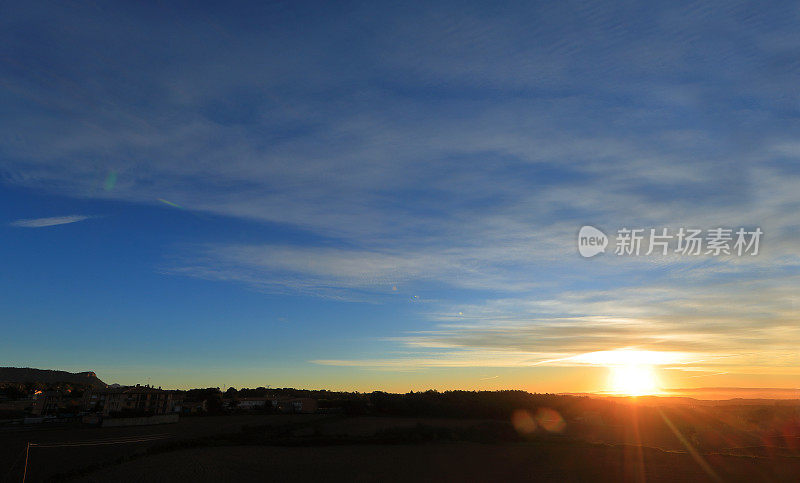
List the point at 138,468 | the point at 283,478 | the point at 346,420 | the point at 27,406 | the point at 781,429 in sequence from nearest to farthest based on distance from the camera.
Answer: the point at 283,478 → the point at 138,468 → the point at 346,420 → the point at 781,429 → the point at 27,406

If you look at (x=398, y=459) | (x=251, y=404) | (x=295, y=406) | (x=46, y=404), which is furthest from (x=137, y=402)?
(x=398, y=459)

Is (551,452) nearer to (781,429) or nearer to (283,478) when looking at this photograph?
(283,478)

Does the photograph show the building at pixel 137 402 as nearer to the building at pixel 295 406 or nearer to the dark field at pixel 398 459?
the building at pixel 295 406

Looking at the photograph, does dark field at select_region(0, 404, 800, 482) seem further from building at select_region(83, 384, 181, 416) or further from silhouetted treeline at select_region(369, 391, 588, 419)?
building at select_region(83, 384, 181, 416)

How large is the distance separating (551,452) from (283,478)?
896 inches

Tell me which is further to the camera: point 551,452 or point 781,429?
point 781,429

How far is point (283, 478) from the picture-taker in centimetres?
3272

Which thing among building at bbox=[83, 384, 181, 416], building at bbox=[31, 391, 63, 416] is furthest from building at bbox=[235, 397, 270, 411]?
building at bbox=[31, 391, 63, 416]

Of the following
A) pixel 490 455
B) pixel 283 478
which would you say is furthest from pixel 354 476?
pixel 490 455

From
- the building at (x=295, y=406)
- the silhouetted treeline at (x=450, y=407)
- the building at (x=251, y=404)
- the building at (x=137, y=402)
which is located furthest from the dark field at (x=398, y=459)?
the building at (x=251, y=404)

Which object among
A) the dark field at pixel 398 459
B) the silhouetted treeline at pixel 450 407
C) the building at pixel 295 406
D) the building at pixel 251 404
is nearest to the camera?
the dark field at pixel 398 459

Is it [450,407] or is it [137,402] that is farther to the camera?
[137,402]

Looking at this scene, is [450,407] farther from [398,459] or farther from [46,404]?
[46,404]

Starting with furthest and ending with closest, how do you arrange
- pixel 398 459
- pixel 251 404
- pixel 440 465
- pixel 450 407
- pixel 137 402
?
pixel 251 404, pixel 137 402, pixel 450 407, pixel 398 459, pixel 440 465
